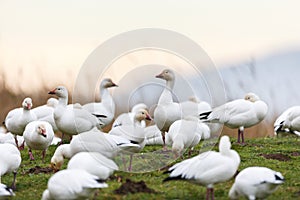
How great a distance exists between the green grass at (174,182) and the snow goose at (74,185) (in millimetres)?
910

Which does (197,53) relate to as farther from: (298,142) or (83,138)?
(298,142)

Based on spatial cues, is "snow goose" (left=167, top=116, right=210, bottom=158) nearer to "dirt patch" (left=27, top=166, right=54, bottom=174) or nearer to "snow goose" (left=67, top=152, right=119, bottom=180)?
"dirt patch" (left=27, top=166, right=54, bottom=174)

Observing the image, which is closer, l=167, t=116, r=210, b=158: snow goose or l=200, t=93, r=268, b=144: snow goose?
l=167, t=116, r=210, b=158: snow goose

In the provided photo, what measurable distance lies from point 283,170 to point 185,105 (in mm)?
3614

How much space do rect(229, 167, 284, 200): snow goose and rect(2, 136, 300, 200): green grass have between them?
106 centimetres

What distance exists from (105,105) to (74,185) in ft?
23.2

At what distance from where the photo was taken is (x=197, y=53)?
45.0 ft

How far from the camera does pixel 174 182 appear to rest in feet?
38.4

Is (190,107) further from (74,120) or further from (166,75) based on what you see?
(74,120)

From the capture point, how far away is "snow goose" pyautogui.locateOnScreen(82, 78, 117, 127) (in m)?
16.1

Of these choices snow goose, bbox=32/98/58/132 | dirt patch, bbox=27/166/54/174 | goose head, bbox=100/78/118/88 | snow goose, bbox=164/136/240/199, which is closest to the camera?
snow goose, bbox=164/136/240/199

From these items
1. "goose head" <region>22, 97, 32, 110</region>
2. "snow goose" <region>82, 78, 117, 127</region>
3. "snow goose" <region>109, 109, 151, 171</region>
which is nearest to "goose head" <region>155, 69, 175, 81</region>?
"snow goose" <region>82, 78, 117, 127</region>

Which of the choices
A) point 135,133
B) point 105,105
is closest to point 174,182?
point 135,133

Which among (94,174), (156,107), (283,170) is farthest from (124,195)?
(156,107)
